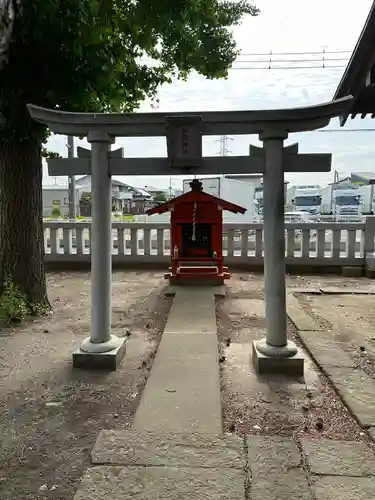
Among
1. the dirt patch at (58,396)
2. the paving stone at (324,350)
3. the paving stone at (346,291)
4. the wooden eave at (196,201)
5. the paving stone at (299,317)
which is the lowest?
the dirt patch at (58,396)

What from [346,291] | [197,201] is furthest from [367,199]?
[197,201]

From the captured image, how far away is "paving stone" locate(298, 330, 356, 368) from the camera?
10.6ft

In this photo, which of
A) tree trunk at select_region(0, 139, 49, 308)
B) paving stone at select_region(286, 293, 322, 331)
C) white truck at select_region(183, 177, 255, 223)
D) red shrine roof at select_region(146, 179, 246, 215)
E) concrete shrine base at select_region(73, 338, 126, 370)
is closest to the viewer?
concrete shrine base at select_region(73, 338, 126, 370)

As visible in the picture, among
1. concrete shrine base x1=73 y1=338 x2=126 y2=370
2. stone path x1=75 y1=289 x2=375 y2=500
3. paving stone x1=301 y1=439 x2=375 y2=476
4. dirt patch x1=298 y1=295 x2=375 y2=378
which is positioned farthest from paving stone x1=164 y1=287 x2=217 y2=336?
paving stone x1=301 y1=439 x2=375 y2=476

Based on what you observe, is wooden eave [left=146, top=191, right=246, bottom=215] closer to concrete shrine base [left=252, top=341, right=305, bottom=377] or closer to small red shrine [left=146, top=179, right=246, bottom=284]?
small red shrine [left=146, top=179, right=246, bottom=284]

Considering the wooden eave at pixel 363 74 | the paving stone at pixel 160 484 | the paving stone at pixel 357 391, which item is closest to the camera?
the paving stone at pixel 160 484

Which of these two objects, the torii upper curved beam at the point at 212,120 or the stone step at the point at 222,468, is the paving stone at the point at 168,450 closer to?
the stone step at the point at 222,468

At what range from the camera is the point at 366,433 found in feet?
7.25

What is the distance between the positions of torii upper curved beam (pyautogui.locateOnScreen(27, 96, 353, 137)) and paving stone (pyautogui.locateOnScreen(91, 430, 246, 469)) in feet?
7.02

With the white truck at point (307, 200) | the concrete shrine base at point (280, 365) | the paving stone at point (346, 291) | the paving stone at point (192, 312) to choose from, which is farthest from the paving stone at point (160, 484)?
the white truck at point (307, 200)

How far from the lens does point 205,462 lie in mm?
1910

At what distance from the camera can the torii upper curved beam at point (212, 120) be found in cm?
297

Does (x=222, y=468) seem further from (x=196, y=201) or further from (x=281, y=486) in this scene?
(x=196, y=201)

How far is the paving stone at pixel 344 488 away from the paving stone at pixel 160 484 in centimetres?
Result: 33
